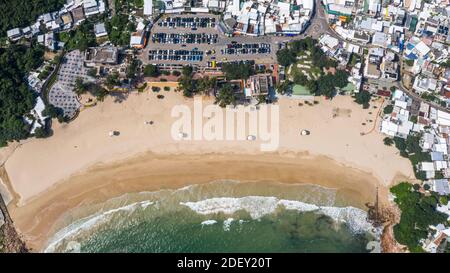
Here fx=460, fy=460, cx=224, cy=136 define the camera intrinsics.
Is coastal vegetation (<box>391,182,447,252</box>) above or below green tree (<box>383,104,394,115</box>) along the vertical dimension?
below

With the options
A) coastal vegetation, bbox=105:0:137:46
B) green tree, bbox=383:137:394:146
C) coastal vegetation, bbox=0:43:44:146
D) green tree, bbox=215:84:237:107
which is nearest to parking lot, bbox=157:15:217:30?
coastal vegetation, bbox=105:0:137:46

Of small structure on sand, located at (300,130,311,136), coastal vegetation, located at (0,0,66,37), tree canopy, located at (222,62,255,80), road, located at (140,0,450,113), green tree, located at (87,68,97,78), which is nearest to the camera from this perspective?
small structure on sand, located at (300,130,311,136)

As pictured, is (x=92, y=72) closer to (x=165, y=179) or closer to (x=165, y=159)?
(x=165, y=159)

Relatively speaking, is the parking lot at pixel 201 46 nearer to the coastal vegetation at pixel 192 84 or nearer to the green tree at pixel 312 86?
the coastal vegetation at pixel 192 84

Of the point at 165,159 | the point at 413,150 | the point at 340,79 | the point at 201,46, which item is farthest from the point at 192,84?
the point at 413,150

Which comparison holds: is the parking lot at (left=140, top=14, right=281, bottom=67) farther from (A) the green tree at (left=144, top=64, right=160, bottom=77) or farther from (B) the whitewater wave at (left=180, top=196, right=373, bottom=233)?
(B) the whitewater wave at (left=180, top=196, right=373, bottom=233)

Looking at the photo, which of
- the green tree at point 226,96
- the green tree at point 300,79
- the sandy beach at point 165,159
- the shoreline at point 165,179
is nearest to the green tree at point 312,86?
the green tree at point 300,79
